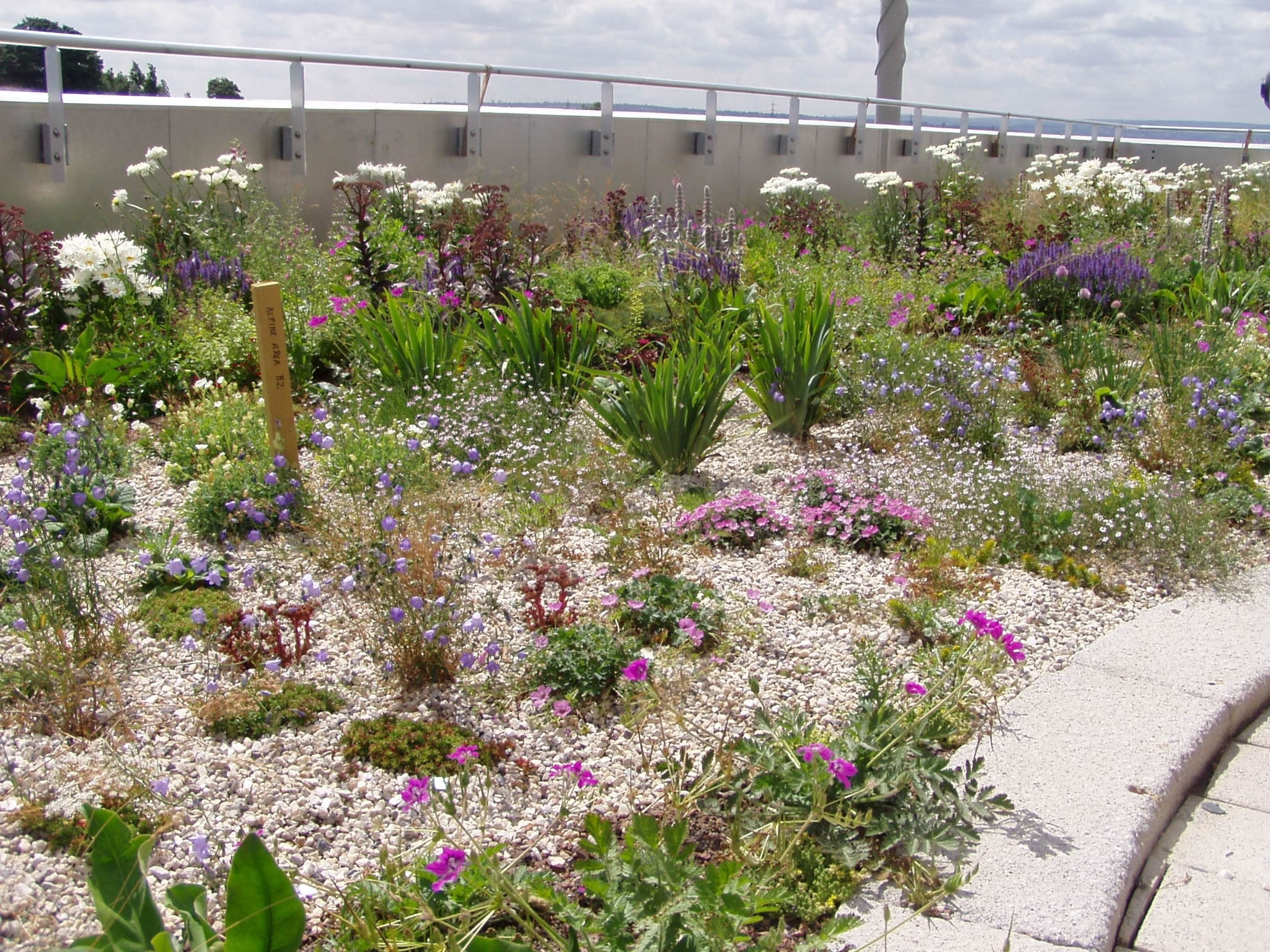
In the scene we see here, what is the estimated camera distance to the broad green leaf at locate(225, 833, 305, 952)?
2.02 metres

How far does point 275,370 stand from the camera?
4.38 meters

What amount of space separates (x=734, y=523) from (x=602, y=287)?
354 cm

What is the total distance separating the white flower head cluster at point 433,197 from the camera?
863 centimetres

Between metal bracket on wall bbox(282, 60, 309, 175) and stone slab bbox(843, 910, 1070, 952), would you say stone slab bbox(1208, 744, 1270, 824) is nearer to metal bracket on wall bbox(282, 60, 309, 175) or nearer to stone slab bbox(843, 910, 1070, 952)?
stone slab bbox(843, 910, 1070, 952)

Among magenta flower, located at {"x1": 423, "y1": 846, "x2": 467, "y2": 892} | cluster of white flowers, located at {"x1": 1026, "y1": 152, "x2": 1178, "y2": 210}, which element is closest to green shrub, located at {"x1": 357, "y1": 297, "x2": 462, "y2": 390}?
magenta flower, located at {"x1": 423, "y1": 846, "x2": 467, "y2": 892}

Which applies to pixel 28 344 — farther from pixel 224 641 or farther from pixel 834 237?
pixel 834 237

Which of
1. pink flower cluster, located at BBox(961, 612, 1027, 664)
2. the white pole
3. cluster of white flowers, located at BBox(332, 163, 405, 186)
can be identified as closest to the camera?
pink flower cluster, located at BBox(961, 612, 1027, 664)

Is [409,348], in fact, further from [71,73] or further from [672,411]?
[71,73]

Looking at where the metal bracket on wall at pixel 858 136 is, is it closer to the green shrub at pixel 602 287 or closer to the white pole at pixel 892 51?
the white pole at pixel 892 51

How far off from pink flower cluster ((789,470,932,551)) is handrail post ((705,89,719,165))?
10.1 m

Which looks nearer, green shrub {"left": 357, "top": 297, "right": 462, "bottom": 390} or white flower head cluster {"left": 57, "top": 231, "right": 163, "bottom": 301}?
green shrub {"left": 357, "top": 297, "right": 462, "bottom": 390}

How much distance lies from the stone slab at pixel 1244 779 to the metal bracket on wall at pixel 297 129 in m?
8.61

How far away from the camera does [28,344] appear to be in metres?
6.19

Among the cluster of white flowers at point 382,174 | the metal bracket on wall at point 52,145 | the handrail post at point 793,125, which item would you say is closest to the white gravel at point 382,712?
the metal bracket on wall at point 52,145
